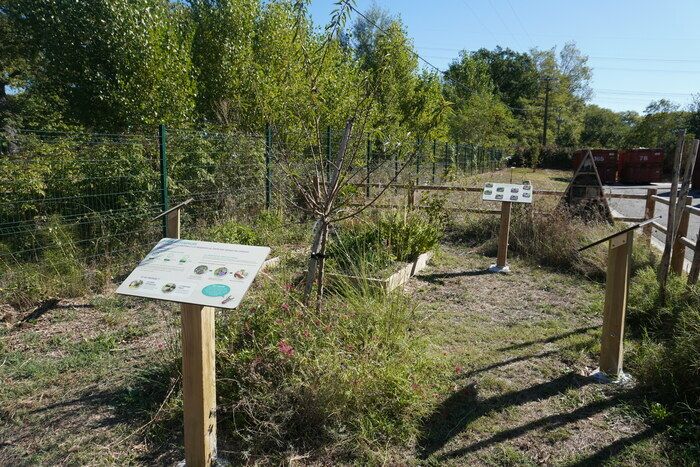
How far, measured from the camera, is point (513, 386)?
3.77m

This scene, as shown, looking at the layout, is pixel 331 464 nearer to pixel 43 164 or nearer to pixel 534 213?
pixel 43 164

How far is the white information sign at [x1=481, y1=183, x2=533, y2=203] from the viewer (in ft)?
24.0

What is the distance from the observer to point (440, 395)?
359 centimetres

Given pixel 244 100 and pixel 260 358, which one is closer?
pixel 260 358

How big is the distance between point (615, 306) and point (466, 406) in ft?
4.68

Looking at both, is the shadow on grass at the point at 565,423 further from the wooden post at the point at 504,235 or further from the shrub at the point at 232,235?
the shrub at the point at 232,235

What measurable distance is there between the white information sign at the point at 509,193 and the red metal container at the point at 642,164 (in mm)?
25899

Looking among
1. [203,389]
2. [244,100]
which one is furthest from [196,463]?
[244,100]

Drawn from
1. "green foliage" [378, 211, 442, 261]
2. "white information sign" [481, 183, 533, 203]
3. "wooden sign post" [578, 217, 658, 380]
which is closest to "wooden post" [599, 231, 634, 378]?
"wooden sign post" [578, 217, 658, 380]

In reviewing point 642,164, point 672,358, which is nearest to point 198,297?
point 672,358

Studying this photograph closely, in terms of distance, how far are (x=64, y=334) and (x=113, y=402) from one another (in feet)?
5.25

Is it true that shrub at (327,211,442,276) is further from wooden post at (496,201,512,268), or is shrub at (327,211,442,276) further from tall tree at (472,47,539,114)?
tall tree at (472,47,539,114)

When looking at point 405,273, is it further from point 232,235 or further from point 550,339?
point 232,235

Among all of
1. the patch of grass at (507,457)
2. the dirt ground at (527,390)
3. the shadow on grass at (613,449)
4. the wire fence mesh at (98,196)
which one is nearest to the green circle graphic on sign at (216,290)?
the dirt ground at (527,390)
